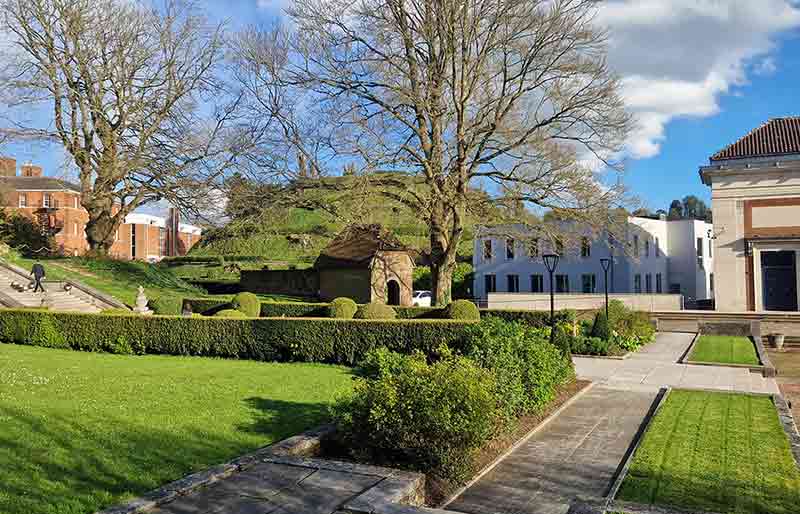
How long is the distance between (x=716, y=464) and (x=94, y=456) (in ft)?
23.3

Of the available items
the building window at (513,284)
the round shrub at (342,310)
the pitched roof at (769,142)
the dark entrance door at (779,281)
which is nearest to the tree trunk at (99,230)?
the round shrub at (342,310)

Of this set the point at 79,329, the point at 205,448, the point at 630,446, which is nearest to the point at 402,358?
the point at 205,448

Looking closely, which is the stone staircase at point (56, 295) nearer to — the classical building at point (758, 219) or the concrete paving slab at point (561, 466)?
the concrete paving slab at point (561, 466)

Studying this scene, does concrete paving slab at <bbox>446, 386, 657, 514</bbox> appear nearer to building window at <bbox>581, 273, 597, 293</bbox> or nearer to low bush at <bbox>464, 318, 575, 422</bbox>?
low bush at <bbox>464, 318, 575, 422</bbox>

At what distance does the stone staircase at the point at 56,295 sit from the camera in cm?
2408

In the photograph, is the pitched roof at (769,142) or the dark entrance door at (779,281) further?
the dark entrance door at (779,281)

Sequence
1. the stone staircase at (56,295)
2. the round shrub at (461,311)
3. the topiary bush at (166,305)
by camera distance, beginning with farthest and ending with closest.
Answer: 1. the topiary bush at (166,305)
2. the stone staircase at (56,295)
3. the round shrub at (461,311)

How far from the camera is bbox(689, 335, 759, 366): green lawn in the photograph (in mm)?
17880

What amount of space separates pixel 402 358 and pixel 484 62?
1692cm

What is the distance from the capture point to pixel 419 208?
2327 cm

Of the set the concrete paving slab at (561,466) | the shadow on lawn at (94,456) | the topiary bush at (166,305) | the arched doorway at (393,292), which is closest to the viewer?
the shadow on lawn at (94,456)

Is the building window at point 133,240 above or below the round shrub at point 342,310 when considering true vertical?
above

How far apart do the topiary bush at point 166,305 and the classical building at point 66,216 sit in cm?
2665

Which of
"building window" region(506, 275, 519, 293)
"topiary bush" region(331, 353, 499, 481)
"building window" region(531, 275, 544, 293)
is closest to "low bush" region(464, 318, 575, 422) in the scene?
"topiary bush" region(331, 353, 499, 481)
